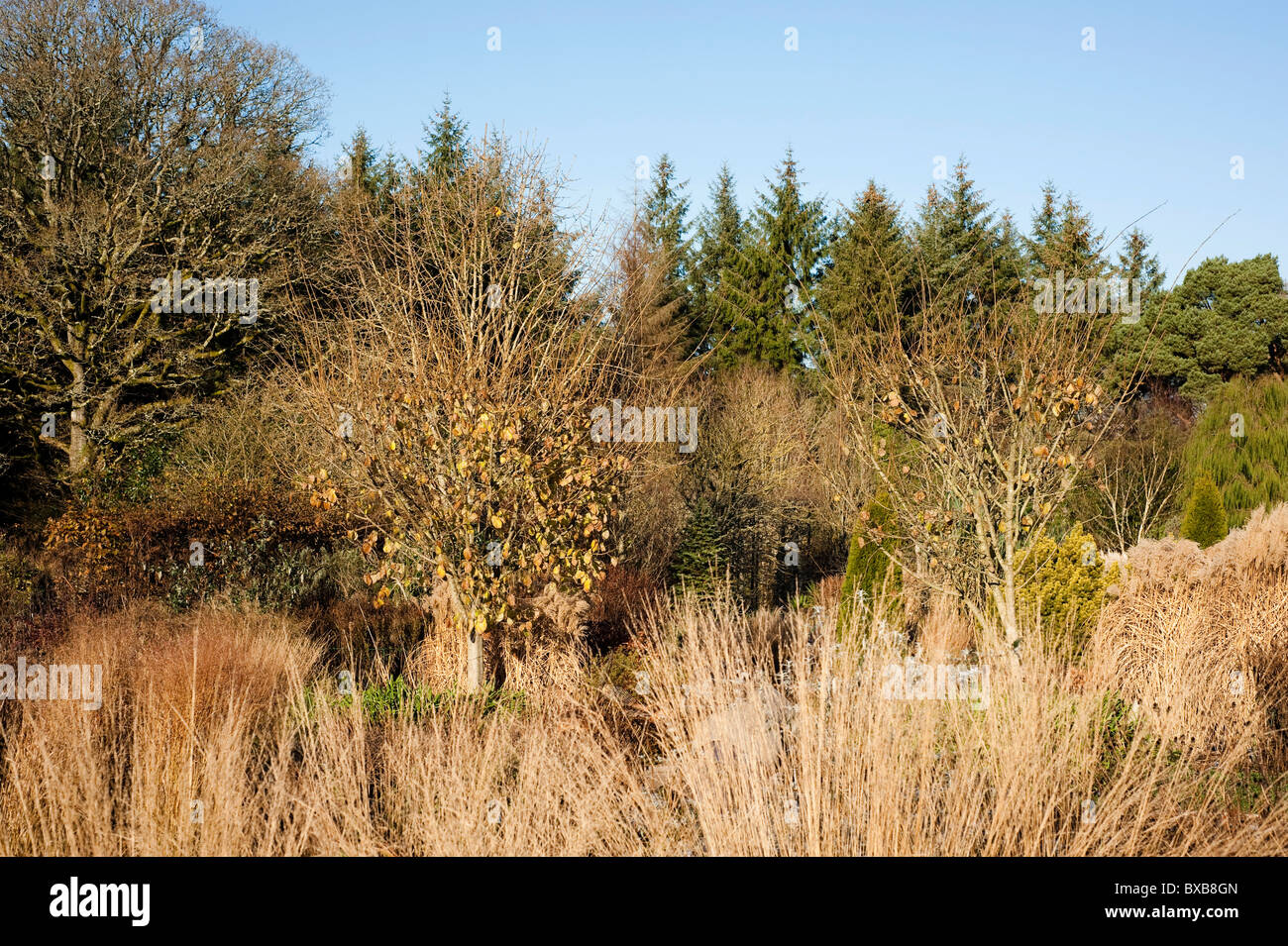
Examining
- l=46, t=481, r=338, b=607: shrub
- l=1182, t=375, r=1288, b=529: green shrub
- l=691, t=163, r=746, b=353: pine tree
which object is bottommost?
l=46, t=481, r=338, b=607: shrub

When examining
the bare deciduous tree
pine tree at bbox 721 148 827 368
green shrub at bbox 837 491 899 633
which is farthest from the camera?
pine tree at bbox 721 148 827 368

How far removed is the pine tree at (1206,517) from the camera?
424 inches

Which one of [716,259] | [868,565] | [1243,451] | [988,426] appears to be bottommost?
[868,565]

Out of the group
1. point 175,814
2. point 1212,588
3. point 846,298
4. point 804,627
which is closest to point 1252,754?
point 804,627

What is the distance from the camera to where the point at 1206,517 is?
35.5 feet

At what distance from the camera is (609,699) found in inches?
243

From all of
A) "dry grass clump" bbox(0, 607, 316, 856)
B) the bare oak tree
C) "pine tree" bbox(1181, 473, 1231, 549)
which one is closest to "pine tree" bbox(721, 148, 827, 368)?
the bare oak tree

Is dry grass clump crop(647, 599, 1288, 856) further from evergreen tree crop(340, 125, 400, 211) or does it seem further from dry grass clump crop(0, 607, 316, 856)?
evergreen tree crop(340, 125, 400, 211)

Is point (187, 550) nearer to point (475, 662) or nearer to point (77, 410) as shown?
point (475, 662)

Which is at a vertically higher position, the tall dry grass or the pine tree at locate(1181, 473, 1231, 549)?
the pine tree at locate(1181, 473, 1231, 549)

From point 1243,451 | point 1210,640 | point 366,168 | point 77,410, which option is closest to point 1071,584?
point 1210,640

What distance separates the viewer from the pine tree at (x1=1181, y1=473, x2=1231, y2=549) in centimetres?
1077
